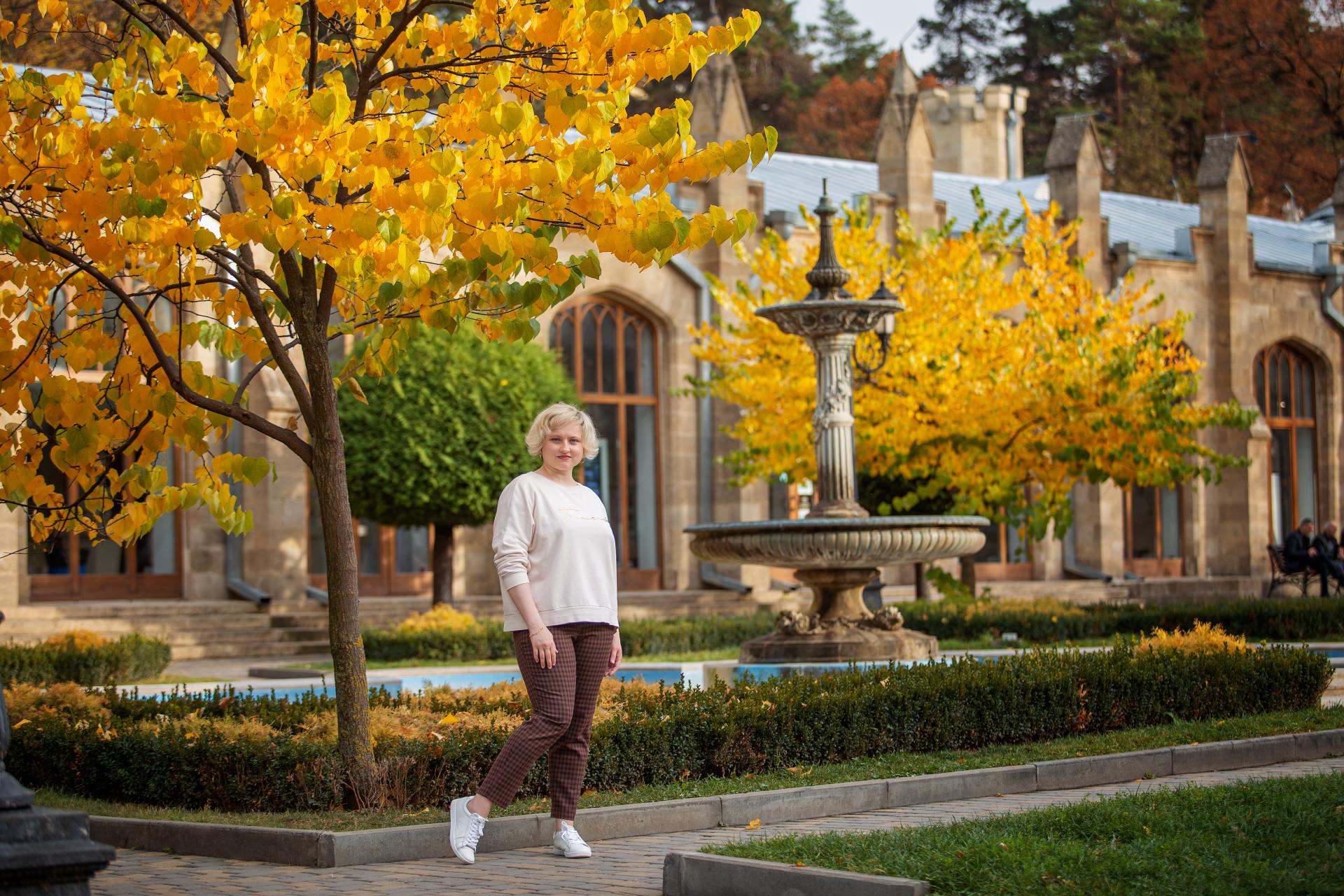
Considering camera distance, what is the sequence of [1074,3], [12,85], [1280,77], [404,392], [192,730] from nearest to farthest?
[12,85] < [192,730] < [404,392] < [1280,77] < [1074,3]

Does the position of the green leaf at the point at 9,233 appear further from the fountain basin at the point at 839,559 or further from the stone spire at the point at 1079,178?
the stone spire at the point at 1079,178

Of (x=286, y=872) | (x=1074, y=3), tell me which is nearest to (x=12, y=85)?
(x=286, y=872)

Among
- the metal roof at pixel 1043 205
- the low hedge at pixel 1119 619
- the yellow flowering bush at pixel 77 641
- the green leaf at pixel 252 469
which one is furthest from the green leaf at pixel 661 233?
the metal roof at pixel 1043 205

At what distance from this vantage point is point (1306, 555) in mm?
26984

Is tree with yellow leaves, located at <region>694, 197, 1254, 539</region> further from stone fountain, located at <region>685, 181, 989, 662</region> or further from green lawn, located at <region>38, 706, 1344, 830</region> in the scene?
green lawn, located at <region>38, 706, 1344, 830</region>

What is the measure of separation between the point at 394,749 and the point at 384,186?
2688 millimetres

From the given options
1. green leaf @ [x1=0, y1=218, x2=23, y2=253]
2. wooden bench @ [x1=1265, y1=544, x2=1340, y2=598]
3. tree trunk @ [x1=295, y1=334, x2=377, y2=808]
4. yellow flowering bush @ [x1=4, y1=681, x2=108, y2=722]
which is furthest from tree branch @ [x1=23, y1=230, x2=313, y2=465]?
wooden bench @ [x1=1265, y1=544, x2=1340, y2=598]

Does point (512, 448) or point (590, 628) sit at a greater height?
point (512, 448)

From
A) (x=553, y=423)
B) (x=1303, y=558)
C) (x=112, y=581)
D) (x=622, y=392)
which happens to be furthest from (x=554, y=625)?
(x=622, y=392)

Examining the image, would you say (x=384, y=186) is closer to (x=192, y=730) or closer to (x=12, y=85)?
(x=12, y=85)

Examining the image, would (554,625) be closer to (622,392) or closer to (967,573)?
(967,573)

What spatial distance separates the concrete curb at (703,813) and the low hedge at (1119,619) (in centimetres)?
876

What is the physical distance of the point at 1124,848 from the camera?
6215 millimetres

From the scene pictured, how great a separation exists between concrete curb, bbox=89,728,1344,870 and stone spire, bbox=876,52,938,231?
73.8 feet
